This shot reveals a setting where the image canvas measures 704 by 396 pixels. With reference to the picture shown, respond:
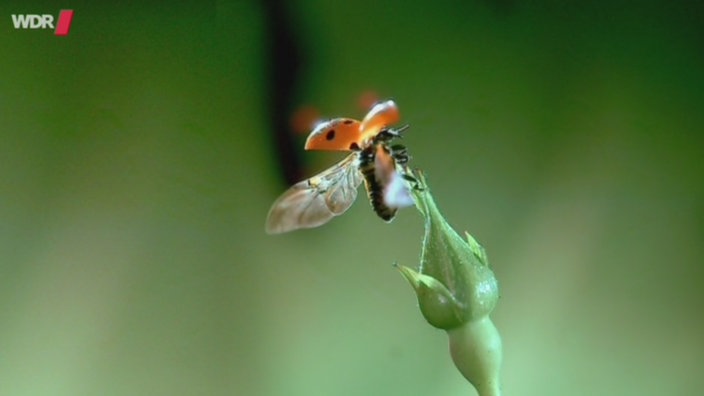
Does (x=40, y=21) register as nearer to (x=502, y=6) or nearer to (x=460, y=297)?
(x=502, y=6)

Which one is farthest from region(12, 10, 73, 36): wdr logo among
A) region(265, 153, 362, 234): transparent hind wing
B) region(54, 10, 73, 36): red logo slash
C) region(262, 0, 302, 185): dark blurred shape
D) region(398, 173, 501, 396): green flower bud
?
region(398, 173, 501, 396): green flower bud

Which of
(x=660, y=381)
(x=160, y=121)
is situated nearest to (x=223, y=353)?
(x=160, y=121)


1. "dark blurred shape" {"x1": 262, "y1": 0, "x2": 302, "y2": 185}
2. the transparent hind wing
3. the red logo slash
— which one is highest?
the red logo slash

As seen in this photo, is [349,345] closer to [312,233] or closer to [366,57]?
[312,233]

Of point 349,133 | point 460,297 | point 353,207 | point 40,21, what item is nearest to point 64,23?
point 40,21

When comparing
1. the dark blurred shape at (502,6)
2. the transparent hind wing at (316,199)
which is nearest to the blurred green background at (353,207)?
the dark blurred shape at (502,6)

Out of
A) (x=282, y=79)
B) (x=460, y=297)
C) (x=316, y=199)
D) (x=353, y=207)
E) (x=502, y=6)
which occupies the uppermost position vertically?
(x=502, y=6)

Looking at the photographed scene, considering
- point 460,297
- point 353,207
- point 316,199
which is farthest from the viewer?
point 353,207

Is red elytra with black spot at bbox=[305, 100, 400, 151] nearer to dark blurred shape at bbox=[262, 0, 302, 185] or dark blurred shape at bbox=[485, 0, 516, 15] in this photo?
dark blurred shape at bbox=[262, 0, 302, 185]
